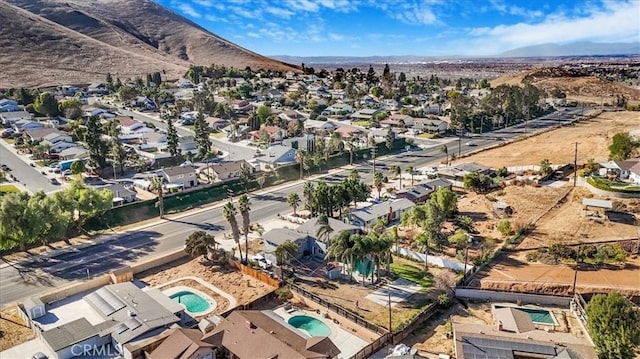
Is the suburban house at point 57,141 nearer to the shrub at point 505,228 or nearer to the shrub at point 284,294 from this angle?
the shrub at point 284,294

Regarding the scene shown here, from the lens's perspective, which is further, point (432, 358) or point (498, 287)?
point (498, 287)

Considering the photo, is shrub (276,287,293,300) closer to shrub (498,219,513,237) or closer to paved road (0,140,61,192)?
shrub (498,219,513,237)

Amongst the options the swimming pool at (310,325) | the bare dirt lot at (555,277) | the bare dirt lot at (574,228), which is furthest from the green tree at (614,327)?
the bare dirt lot at (574,228)

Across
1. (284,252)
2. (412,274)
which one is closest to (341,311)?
(284,252)

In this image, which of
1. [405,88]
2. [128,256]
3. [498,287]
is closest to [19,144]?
[128,256]

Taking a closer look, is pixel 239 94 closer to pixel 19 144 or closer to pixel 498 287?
pixel 19 144

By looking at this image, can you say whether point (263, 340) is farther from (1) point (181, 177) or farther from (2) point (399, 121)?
(2) point (399, 121)

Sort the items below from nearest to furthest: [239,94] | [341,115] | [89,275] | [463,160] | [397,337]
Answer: [397,337], [89,275], [463,160], [341,115], [239,94]
